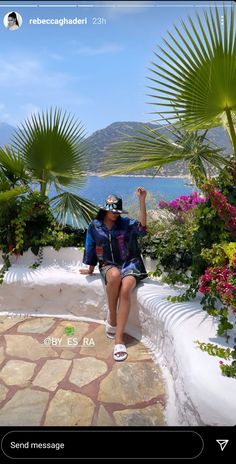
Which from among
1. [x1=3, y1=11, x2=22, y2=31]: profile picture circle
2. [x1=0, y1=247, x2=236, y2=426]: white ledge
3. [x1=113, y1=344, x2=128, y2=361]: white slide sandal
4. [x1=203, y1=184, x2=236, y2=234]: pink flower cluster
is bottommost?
[x1=113, y1=344, x2=128, y2=361]: white slide sandal

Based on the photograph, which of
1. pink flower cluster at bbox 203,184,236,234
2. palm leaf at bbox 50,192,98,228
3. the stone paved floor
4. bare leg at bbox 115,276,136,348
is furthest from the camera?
palm leaf at bbox 50,192,98,228

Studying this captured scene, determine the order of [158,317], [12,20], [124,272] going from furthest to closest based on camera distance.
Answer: [124,272] → [158,317] → [12,20]

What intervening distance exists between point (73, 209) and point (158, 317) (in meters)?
1.82

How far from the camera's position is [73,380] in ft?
7.43

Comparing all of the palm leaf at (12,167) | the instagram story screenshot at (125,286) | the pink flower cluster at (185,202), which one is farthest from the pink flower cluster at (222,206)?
the palm leaf at (12,167)

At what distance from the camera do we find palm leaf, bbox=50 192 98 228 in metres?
3.86

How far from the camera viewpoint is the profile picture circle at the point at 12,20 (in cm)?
143

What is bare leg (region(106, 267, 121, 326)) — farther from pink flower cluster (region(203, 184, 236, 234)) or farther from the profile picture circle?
the profile picture circle

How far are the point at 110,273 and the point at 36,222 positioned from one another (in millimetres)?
1416

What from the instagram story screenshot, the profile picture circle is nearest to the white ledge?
the instagram story screenshot

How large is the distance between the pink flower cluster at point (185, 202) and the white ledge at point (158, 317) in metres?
1.06

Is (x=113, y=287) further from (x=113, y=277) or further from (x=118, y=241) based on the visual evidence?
(x=118, y=241)

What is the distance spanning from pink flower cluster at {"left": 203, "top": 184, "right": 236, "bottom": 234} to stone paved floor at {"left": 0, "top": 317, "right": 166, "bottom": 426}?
112cm
